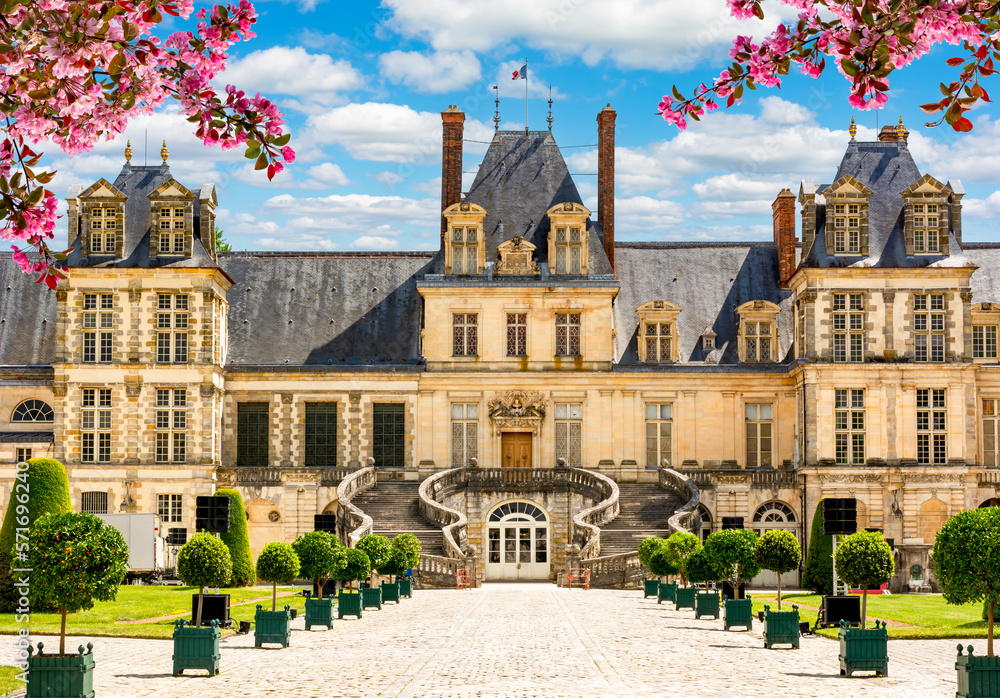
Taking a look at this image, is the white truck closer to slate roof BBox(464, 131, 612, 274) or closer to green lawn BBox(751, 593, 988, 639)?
slate roof BBox(464, 131, 612, 274)

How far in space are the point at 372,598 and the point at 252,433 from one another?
17811mm

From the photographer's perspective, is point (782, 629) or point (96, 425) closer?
point (782, 629)

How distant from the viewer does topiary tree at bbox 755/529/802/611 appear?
28266 mm

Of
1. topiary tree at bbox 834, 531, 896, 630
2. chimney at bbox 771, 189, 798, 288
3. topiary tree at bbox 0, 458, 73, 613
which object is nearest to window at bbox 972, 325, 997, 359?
chimney at bbox 771, 189, 798, 288

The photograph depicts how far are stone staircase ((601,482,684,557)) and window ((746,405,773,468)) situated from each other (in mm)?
4273

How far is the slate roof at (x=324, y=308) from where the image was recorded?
49188 mm

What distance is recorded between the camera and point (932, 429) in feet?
151

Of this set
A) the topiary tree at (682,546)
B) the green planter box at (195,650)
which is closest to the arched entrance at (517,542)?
the topiary tree at (682,546)

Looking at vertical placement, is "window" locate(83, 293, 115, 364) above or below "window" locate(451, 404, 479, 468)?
above

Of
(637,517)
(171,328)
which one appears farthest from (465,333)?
(171,328)

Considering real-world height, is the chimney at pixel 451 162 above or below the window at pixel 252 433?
above

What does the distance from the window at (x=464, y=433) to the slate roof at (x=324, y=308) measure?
8.42 feet

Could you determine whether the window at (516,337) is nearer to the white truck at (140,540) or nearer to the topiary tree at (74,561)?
the white truck at (140,540)

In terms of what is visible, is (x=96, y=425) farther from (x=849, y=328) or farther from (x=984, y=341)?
(x=984, y=341)
